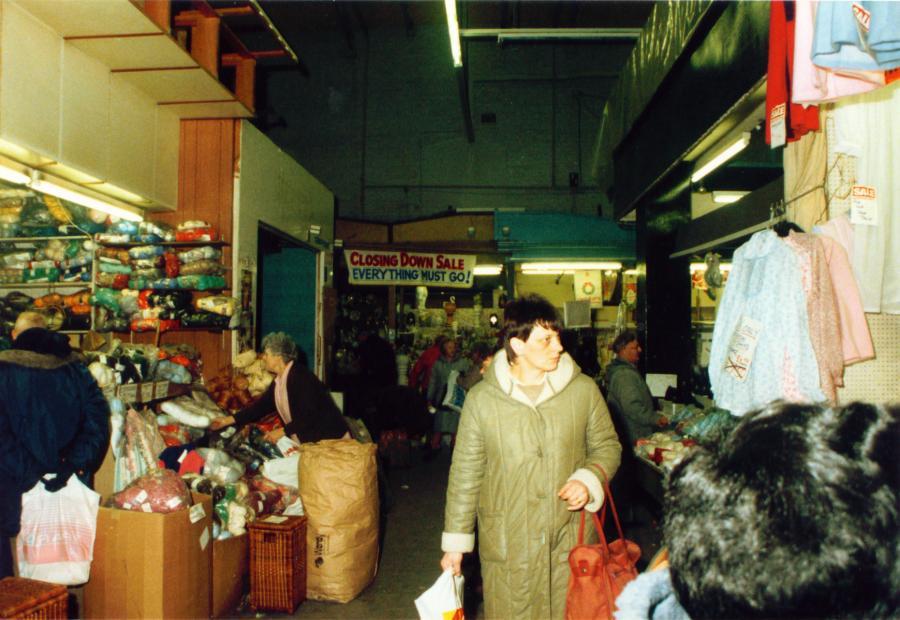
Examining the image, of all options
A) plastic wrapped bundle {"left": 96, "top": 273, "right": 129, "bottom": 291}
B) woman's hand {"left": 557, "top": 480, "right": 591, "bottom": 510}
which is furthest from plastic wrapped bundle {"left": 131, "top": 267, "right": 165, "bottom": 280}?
woman's hand {"left": 557, "top": 480, "right": 591, "bottom": 510}

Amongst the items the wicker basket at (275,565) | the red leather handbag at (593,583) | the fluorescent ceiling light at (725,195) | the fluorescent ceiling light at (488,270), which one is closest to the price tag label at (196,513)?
the wicker basket at (275,565)

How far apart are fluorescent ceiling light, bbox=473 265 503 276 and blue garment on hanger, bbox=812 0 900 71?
10141 mm

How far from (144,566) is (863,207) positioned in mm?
4243

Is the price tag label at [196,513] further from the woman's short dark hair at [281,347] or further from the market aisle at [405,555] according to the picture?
the woman's short dark hair at [281,347]

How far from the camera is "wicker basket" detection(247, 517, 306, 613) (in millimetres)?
4207

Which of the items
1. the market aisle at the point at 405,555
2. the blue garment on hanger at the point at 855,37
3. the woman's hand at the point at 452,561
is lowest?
the market aisle at the point at 405,555

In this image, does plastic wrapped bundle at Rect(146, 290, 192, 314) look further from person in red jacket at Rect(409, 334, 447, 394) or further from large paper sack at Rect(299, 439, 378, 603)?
person in red jacket at Rect(409, 334, 447, 394)

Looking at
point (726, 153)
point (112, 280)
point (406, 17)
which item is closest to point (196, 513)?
point (112, 280)

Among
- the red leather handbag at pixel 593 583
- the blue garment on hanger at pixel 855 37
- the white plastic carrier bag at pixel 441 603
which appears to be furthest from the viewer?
the white plastic carrier bag at pixel 441 603

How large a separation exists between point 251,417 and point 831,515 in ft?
16.2

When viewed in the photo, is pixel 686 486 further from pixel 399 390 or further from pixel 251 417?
pixel 399 390

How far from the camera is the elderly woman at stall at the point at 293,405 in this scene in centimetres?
494

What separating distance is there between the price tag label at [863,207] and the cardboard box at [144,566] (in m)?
3.96

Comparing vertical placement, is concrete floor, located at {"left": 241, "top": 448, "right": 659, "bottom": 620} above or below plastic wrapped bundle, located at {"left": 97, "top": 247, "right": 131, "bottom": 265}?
below
